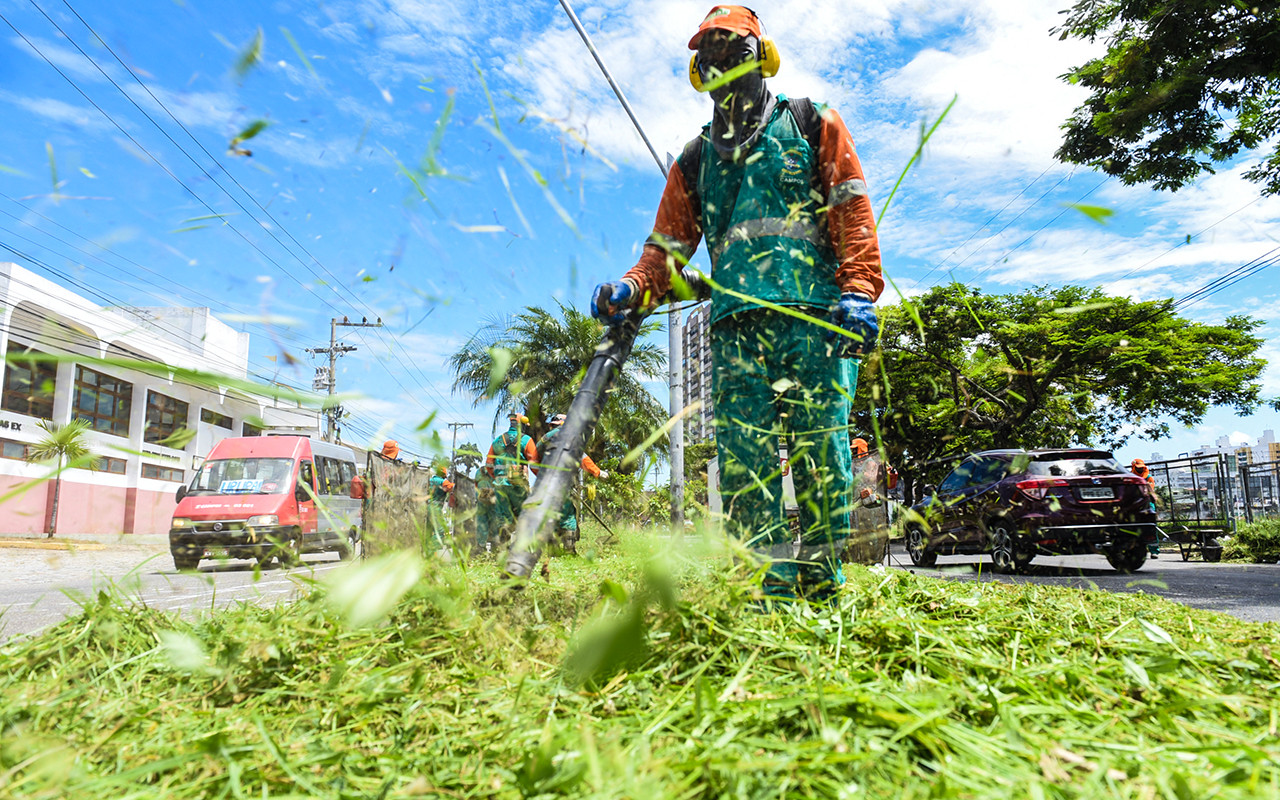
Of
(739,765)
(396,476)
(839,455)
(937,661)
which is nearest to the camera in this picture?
(739,765)

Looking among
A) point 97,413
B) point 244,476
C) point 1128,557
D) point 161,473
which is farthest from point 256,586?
point 161,473

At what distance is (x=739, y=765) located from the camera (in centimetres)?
91

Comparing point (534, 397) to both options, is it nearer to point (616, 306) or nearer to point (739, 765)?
point (616, 306)

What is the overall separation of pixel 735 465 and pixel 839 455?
1.01 ft

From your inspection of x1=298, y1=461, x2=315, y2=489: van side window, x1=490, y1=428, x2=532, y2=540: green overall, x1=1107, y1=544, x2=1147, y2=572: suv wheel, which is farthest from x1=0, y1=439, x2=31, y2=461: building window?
x1=1107, y1=544, x2=1147, y2=572: suv wheel

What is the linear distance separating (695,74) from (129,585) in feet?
7.38

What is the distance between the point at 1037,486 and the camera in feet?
24.7

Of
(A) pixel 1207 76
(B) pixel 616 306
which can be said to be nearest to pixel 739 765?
(B) pixel 616 306

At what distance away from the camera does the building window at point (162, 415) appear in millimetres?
24516

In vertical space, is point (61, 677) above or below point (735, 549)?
below

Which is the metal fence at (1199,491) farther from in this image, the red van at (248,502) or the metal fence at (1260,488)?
the red van at (248,502)

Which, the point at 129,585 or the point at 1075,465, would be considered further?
the point at 1075,465

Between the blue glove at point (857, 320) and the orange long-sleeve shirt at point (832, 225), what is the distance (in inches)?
2.4

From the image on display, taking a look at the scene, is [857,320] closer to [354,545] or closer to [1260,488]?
[354,545]
